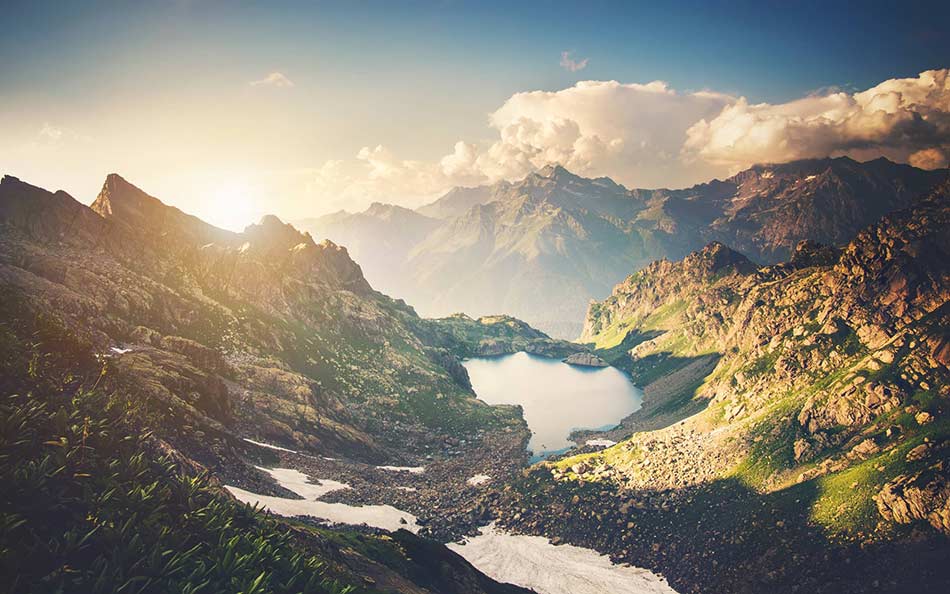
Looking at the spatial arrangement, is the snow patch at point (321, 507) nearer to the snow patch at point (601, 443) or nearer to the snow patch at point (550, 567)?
the snow patch at point (550, 567)

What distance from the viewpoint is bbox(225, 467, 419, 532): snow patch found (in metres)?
72.1

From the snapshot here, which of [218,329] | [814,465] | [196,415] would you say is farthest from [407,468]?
[814,465]

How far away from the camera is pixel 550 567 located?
8319cm

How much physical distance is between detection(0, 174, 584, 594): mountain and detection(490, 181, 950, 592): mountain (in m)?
32.6

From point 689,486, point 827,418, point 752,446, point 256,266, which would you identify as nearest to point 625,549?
point 689,486

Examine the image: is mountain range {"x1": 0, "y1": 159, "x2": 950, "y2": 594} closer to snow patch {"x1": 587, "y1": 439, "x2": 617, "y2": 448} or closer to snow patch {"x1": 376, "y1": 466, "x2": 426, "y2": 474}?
snow patch {"x1": 376, "y1": 466, "x2": 426, "y2": 474}

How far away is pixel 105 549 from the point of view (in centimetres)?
2461

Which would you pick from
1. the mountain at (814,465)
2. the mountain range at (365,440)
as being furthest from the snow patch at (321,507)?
the mountain at (814,465)

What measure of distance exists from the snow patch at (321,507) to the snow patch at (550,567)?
11748 millimetres

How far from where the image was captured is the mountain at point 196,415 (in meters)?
26.6

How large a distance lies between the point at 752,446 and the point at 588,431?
325 feet

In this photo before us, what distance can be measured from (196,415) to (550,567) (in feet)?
210

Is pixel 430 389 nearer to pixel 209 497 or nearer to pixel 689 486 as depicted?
pixel 689 486

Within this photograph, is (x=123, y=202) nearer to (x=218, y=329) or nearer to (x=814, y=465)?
(x=218, y=329)
